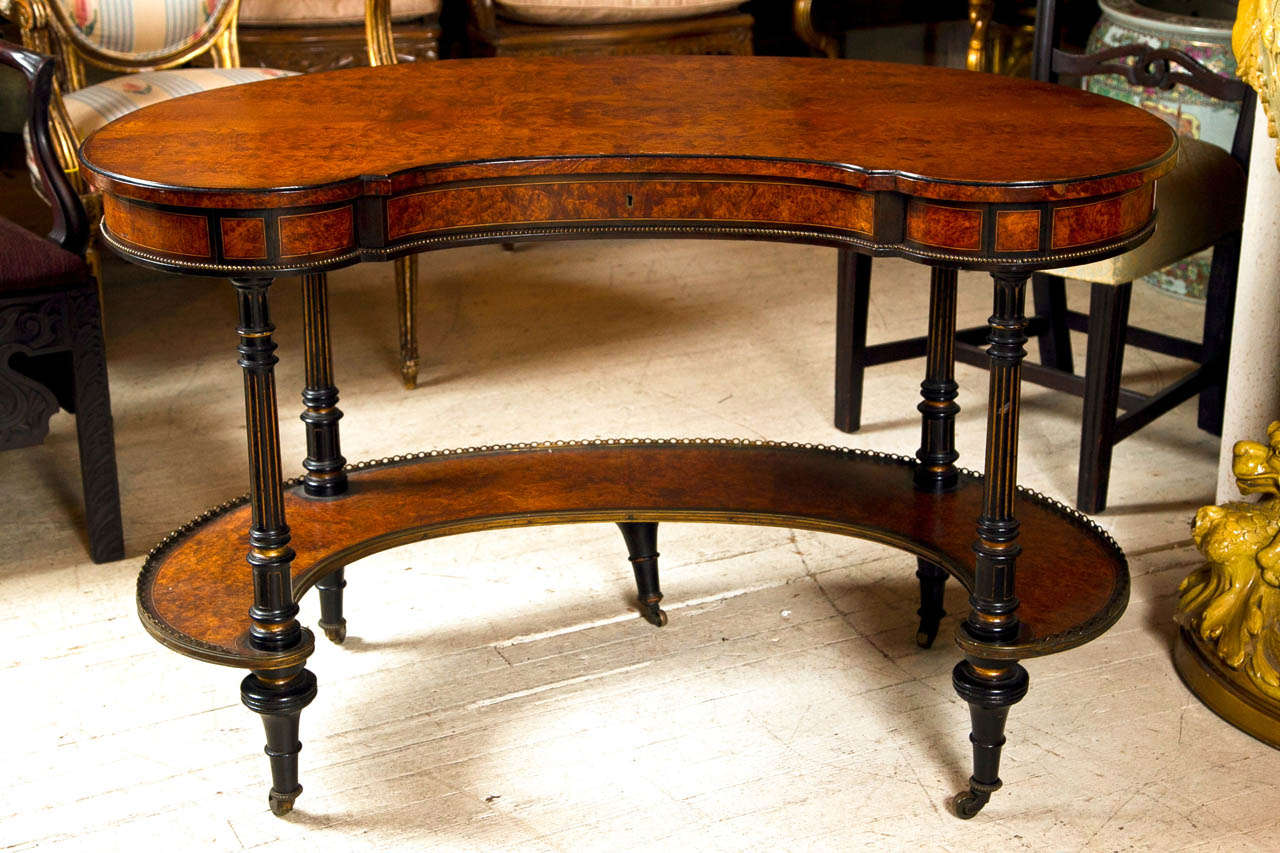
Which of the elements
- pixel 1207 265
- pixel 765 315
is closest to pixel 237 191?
pixel 765 315

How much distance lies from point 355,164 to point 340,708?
0.93 metres

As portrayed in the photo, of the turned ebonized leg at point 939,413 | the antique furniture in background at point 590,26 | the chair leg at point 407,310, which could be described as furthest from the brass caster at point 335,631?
the antique furniture in background at point 590,26

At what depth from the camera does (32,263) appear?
2738mm

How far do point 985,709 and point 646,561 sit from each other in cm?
72

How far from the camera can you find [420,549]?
2979mm

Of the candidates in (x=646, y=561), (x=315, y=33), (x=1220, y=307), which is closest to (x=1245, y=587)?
(x=646, y=561)

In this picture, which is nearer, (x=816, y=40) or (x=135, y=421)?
(x=135, y=421)

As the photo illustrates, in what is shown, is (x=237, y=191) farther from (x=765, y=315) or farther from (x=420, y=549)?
(x=765, y=315)

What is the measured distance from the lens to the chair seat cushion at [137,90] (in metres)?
3.31

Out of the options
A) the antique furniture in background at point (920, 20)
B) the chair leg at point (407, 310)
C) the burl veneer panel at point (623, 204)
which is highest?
the burl veneer panel at point (623, 204)

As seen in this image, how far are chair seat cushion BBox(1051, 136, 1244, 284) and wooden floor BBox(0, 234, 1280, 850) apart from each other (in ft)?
1.59

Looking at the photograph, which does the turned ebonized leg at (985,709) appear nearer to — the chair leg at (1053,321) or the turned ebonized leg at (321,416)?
the turned ebonized leg at (321,416)

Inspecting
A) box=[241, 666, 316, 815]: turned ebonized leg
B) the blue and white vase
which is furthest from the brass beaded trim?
the blue and white vase

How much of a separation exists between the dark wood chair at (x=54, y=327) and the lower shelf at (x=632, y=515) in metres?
0.53
